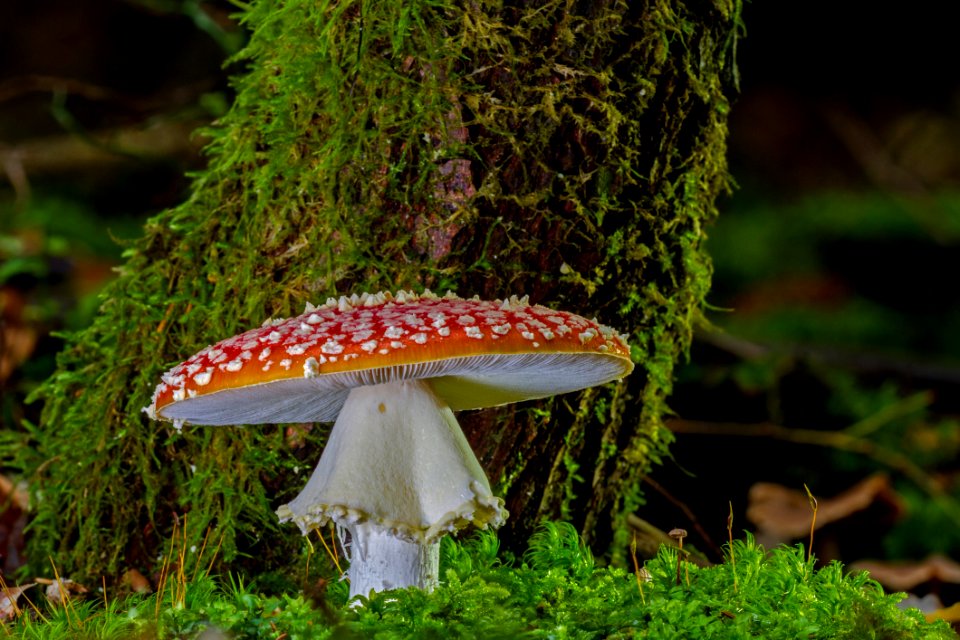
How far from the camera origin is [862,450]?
5.52 m

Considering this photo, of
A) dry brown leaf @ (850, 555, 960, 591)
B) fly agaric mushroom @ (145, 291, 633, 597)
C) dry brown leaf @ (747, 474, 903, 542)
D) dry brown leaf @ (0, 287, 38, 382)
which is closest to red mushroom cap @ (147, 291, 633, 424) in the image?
fly agaric mushroom @ (145, 291, 633, 597)

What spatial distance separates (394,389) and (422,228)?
506mm

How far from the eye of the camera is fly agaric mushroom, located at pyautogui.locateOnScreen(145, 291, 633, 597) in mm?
1748

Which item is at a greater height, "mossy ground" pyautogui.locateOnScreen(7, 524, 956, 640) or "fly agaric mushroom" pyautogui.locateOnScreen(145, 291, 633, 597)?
"fly agaric mushroom" pyautogui.locateOnScreen(145, 291, 633, 597)

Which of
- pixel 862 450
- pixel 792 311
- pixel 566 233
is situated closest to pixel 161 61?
pixel 792 311

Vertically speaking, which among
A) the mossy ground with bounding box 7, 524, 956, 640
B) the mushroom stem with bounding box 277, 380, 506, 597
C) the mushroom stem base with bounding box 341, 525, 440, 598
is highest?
the mushroom stem with bounding box 277, 380, 506, 597

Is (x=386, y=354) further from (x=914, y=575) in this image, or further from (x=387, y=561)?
(x=914, y=575)

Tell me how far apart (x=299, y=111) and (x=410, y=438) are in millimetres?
995

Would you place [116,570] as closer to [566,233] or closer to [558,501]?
[558,501]

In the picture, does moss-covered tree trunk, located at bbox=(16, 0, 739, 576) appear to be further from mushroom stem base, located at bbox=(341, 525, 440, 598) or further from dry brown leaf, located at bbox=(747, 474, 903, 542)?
dry brown leaf, located at bbox=(747, 474, 903, 542)

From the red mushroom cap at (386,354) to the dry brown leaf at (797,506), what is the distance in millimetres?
2793

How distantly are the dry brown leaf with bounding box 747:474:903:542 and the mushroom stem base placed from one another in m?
2.85

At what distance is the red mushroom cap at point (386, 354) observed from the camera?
1726mm

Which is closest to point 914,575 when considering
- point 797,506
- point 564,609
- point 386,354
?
point 797,506
